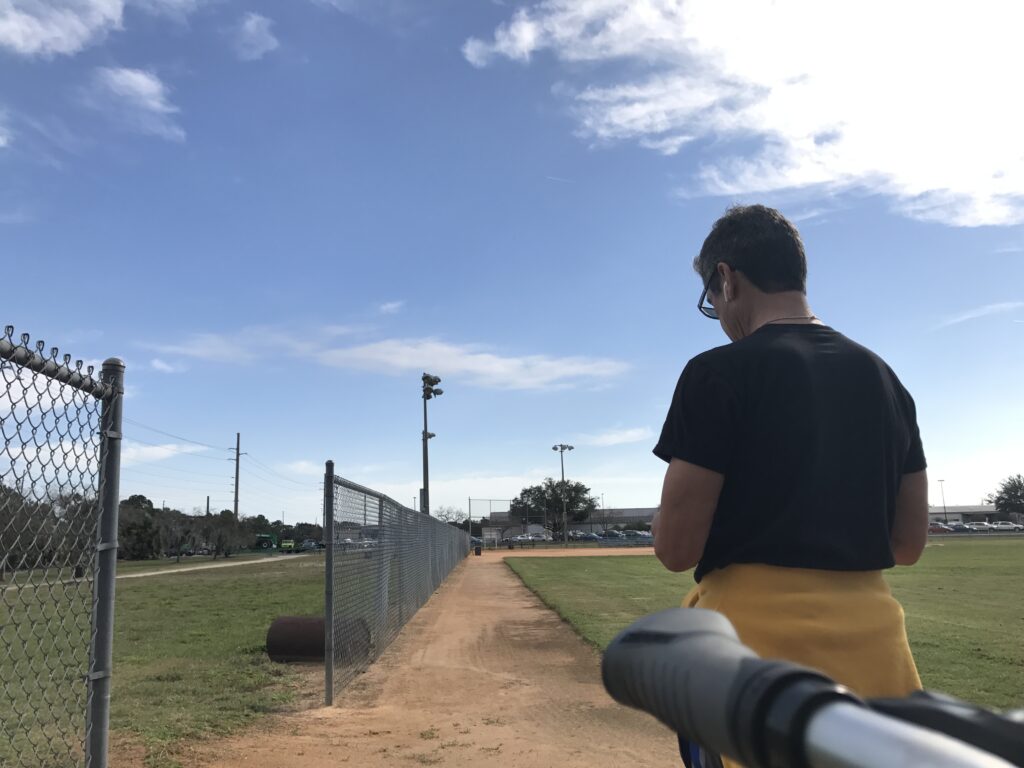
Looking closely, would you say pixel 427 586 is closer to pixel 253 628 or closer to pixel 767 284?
pixel 253 628

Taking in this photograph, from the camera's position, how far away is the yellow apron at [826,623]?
162 centimetres

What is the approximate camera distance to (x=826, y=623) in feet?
5.34

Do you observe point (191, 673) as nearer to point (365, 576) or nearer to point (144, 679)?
point (144, 679)

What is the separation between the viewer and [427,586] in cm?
1686

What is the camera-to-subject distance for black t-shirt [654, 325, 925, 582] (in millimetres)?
A: 1691

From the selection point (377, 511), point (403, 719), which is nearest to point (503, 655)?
point (377, 511)

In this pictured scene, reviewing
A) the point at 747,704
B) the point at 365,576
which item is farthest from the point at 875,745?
the point at 365,576

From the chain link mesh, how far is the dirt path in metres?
0.32

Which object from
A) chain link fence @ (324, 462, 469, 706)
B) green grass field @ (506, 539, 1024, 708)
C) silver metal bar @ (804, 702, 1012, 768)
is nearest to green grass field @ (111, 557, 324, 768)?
chain link fence @ (324, 462, 469, 706)

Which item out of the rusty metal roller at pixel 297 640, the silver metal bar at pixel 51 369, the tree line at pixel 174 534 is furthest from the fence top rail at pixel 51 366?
the tree line at pixel 174 534

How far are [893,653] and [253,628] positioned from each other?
1158 centimetres

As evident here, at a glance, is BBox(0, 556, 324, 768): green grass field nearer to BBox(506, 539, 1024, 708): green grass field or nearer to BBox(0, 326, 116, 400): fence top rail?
BBox(0, 326, 116, 400): fence top rail

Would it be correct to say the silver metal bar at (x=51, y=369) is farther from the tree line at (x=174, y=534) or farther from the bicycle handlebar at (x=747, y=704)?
the tree line at (x=174, y=534)

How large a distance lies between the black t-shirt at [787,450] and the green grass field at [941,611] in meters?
6.09
